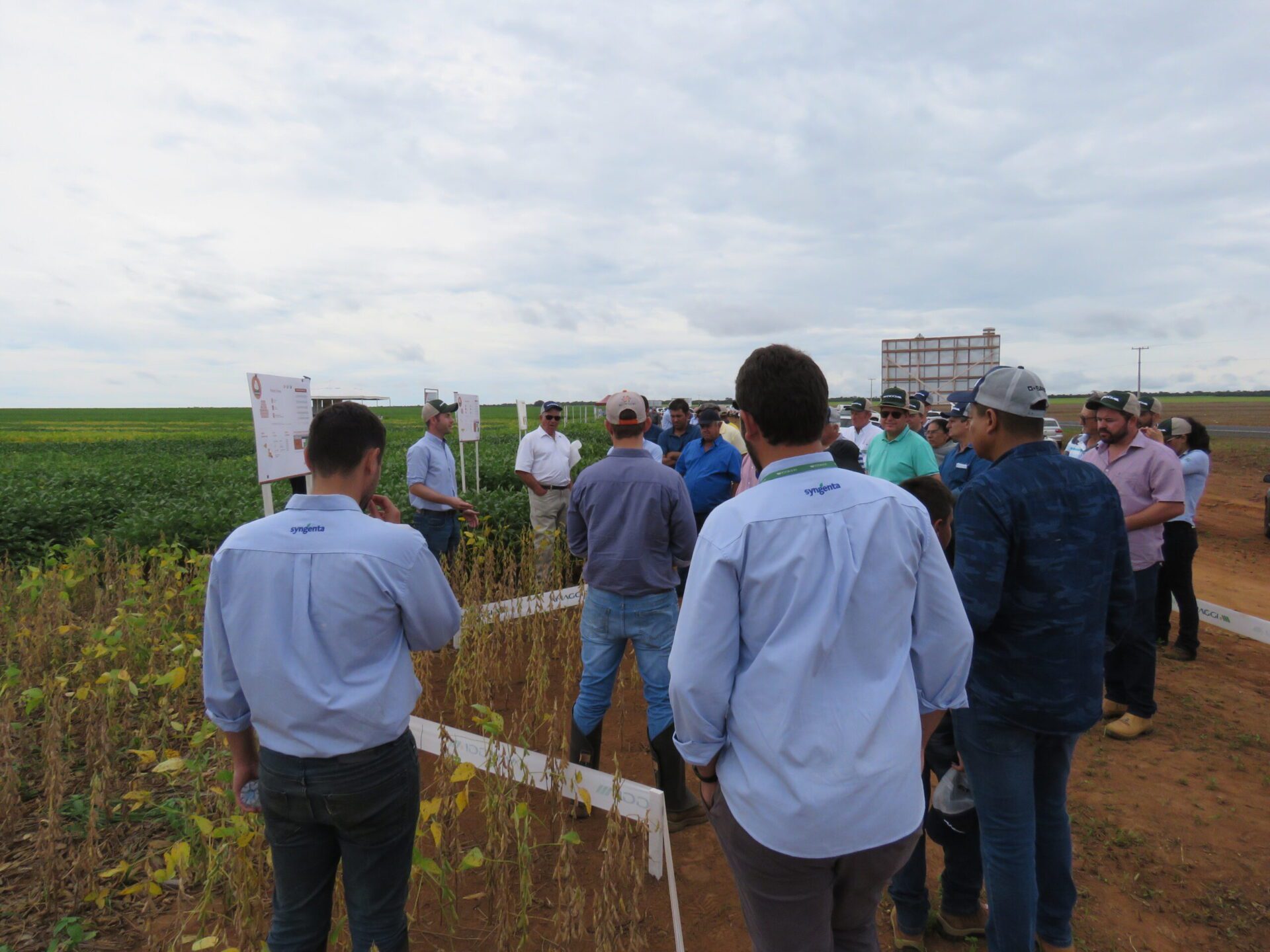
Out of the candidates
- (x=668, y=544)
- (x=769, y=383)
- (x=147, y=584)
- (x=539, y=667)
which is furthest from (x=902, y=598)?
(x=147, y=584)

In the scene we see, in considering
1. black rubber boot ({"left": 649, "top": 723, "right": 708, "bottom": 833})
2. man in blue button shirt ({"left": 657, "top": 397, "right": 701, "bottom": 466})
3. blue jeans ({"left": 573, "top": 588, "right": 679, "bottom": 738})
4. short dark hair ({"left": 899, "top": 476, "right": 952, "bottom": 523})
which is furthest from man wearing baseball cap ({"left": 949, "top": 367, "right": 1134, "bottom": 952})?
man in blue button shirt ({"left": 657, "top": 397, "right": 701, "bottom": 466})

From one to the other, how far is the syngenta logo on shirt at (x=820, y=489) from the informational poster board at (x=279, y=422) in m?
3.63

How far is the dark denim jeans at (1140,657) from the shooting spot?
4234 mm

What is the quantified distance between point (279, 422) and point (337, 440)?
10.00 feet

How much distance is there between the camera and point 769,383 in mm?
1646

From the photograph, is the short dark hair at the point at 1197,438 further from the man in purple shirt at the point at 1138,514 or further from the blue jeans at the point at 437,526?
the blue jeans at the point at 437,526

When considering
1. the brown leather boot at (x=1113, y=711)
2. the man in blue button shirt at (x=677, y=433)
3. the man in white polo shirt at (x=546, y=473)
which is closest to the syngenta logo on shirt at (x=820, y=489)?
the brown leather boot at (x=1113, y=711)

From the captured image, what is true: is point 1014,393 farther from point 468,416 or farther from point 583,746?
point 468,416

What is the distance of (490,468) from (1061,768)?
1184 centimetres

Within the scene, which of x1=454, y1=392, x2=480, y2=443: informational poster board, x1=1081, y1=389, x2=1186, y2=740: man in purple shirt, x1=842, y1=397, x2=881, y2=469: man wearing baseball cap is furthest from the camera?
x1=454, y1=392, x2=480, y2=443: informational poster board

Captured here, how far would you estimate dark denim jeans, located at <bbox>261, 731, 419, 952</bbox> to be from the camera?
74.8 inches

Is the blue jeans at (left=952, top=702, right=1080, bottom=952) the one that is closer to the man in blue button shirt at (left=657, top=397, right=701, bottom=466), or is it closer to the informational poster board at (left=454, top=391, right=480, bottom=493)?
the man in blue button shirt at (left=657, top=397, right=701, bottom=466)

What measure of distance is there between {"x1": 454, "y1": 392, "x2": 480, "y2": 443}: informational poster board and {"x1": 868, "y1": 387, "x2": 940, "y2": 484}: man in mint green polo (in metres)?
5.59

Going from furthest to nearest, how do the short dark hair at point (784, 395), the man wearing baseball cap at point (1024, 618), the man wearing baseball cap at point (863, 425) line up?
the man wearing baseball cap at point (863, 425) < the man wearing baseball cap at point (1024, 618) < the short dark hair at point (784, 395)
